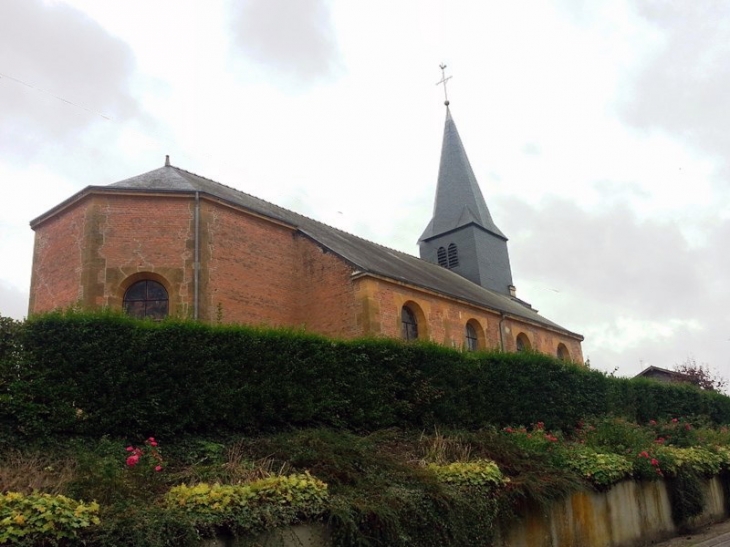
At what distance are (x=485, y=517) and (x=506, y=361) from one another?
6585mm

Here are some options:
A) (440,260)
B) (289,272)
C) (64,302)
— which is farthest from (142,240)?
(440,260)

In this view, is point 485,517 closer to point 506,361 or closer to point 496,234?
point 506,361

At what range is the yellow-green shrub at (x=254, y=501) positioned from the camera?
6.12m

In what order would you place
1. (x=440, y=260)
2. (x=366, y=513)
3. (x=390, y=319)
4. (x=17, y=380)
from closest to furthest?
(x=366, y=513) < (x=17, y=380) < (x=390, y=319) < (x=440, y=260)

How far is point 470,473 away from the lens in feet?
28.9

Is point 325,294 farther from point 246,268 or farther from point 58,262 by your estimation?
point 58,262

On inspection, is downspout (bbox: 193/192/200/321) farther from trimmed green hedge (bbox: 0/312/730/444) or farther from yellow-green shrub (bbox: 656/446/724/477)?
yellow-green shrub (bbox: 656/446/724/477)

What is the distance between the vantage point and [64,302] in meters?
17.5

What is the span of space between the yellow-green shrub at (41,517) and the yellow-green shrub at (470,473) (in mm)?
4799

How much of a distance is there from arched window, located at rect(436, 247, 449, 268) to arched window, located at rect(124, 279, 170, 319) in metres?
22.3

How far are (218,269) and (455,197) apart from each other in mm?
22723

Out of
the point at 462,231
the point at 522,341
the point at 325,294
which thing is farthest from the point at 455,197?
the point at 325,294

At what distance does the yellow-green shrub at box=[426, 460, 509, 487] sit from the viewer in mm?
8633

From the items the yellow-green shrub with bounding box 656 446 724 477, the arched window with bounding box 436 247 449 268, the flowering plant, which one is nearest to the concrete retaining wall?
the yellow-green shrub with bounding box 656 446 724 477
